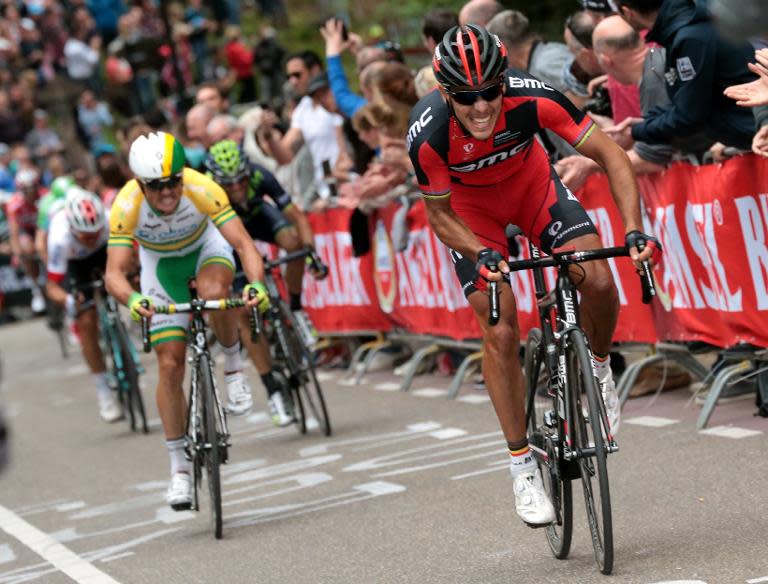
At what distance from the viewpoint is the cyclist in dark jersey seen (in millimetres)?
11273

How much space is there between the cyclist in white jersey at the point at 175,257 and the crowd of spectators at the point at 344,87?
2.22 metres

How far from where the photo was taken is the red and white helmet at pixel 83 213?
12.8 metres

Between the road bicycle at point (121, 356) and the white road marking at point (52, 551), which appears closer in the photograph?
the white road marking at point (52, 551)

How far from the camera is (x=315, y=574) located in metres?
6.75

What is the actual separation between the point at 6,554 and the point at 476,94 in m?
4.13

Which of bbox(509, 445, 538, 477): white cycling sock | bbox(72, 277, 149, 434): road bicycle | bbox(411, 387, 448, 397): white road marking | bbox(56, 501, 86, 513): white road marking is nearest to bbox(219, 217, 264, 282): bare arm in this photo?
bbox(56, 501, 86, 513): white road marking

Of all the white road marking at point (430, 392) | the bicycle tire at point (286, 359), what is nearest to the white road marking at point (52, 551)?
the bicycle tire at point (286, 359)

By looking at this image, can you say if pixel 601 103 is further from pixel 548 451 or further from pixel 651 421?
pixel 548 451

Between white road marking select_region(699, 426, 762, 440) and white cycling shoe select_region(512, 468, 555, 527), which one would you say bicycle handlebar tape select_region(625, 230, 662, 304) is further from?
white road marking select_region(699, 426, 762, 440)

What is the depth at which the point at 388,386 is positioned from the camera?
13.4m

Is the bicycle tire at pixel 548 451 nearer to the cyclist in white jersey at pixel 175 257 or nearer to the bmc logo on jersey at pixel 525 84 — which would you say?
the bmc logo on jersey at pixel 525 84

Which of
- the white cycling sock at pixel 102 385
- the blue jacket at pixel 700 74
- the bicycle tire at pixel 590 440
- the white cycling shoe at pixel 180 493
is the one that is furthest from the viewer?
the white cycling sock at pixel 102 385

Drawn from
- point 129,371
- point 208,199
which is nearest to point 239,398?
point 208,199

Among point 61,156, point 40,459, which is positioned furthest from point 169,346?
point 61,156
